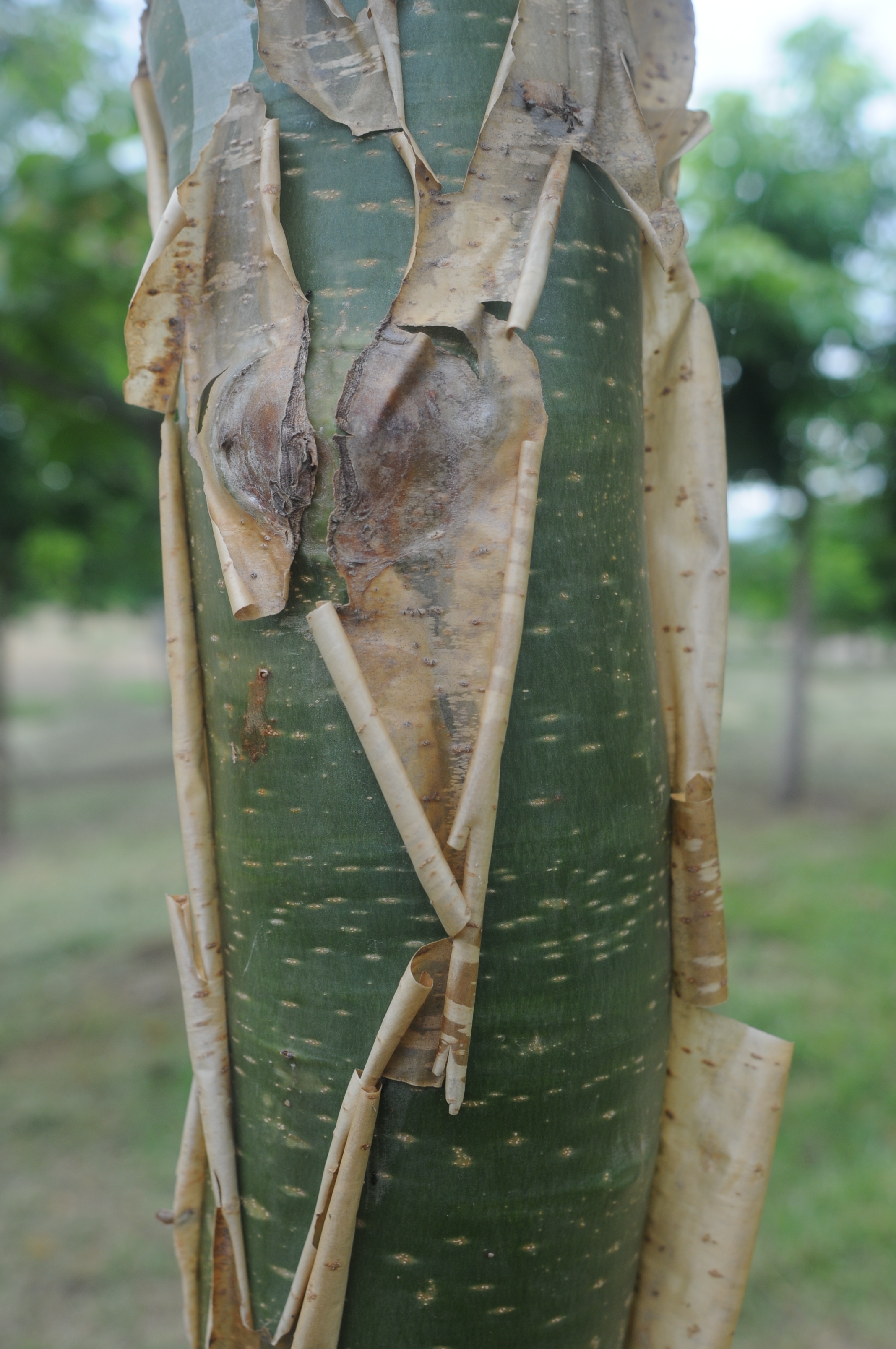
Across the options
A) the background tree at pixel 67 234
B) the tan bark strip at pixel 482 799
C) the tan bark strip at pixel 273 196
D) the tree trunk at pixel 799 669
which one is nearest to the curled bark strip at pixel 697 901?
the tan bark strip at pixel 482 799

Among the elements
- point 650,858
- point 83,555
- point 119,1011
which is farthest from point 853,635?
point 650,858

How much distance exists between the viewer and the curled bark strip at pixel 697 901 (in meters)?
1.05

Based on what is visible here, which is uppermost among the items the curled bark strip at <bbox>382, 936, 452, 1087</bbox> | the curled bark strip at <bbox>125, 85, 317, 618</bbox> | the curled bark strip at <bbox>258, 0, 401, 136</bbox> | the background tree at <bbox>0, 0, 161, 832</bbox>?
the background tree at <bbox>0, 0, 161, 832</bbox>

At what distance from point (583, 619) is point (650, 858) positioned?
0.88 ft

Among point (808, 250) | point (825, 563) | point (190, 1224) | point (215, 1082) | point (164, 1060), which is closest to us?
point (215, 1082)

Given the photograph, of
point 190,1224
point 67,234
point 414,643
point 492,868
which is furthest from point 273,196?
point 67,234

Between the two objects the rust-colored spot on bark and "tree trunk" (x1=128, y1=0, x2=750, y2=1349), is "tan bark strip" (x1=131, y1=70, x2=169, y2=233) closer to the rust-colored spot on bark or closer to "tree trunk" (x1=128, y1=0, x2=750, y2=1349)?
"tree trunk" (x1=128, y1=0, x2=750, y2=1349)

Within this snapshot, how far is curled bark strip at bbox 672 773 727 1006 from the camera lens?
1053 millimetres

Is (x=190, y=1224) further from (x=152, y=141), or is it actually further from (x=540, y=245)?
(x=152, y=141)

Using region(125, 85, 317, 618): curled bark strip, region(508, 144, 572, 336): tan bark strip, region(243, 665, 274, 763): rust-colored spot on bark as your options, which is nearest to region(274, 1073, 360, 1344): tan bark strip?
region(243, 665, 274, 763): rust-colored spot on bark

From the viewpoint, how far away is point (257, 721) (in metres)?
0.94

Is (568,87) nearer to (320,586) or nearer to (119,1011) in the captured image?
(320,586)

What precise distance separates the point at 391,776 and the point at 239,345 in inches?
17.4

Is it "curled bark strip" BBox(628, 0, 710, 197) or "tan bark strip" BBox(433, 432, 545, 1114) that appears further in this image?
"curled bark strip" BBox(628, 0, 710, 197)
